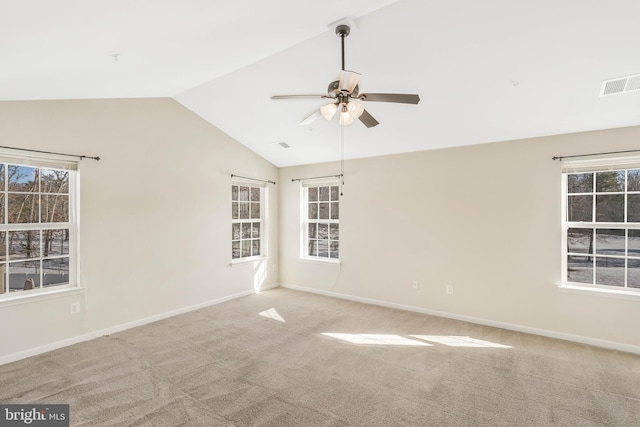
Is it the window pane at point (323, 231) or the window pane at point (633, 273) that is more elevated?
the window pane at point (323, 231)

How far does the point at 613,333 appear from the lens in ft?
11.3

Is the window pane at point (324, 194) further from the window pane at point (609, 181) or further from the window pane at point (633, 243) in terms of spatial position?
the window pane at point (633, 243)

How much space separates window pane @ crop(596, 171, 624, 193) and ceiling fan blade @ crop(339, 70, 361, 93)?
331 cm

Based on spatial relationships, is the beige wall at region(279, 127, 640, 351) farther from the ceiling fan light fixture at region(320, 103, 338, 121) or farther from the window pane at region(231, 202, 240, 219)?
the ceiling fan light fixture at region(320, 103, 338, 121)

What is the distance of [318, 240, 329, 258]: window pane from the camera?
230 inches

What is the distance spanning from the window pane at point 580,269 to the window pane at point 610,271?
72mm

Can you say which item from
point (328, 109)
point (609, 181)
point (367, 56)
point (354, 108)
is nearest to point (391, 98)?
point (354, 108)

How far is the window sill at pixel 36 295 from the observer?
10.3ft

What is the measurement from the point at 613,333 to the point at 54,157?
6.41 m

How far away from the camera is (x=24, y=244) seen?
3.33 m

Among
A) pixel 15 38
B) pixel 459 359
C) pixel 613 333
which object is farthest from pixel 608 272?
pixel 15 38

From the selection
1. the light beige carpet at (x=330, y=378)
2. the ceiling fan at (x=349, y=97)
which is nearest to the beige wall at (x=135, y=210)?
the light beige carpet at (x=330, y=378)

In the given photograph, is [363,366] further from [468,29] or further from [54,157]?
[54,157]

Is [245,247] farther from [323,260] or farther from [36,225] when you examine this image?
[36,225]
